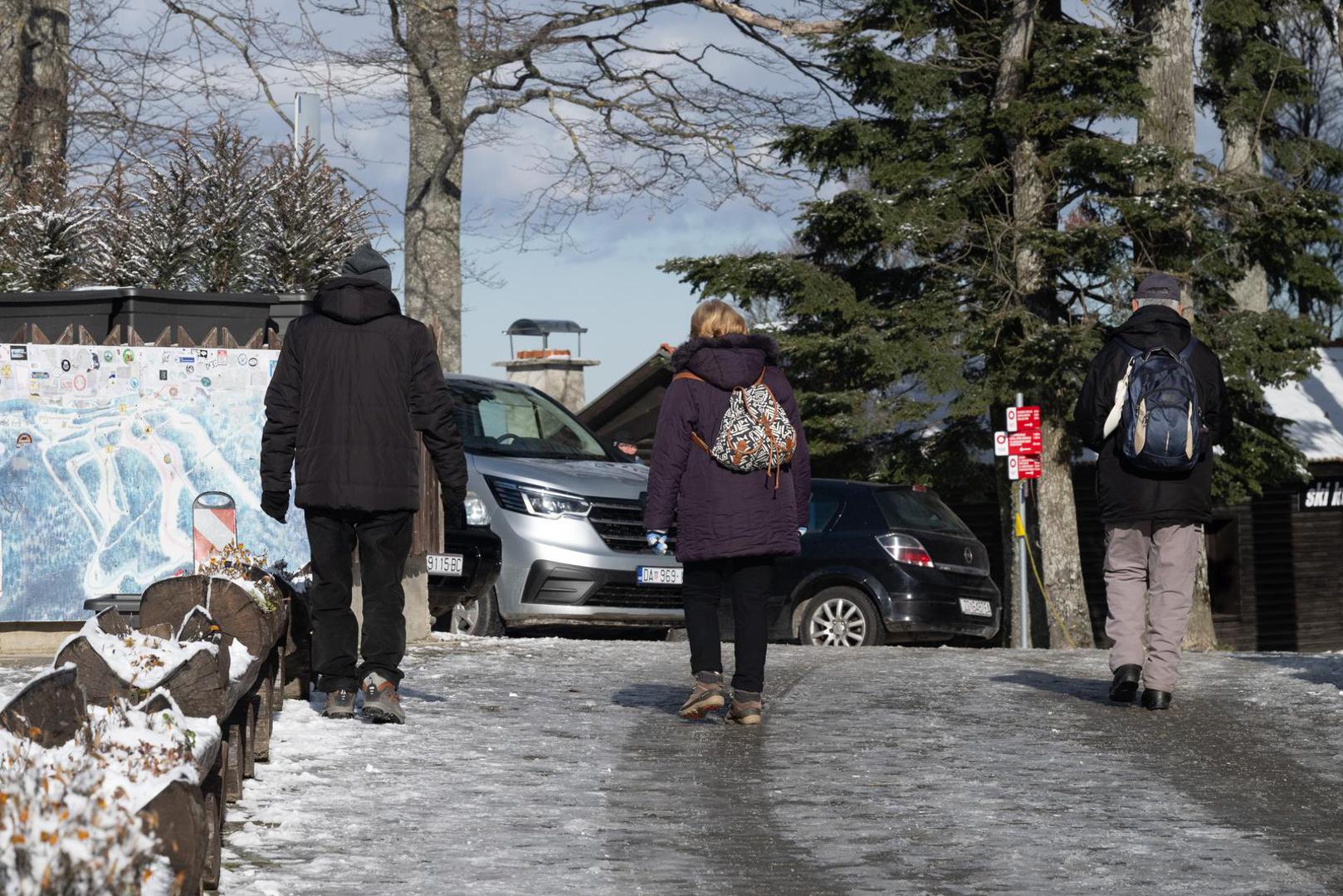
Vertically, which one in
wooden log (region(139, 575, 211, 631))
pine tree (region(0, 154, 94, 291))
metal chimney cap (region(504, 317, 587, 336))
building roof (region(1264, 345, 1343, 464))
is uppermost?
metal chimney cap (region(504, 317, 587, 336))

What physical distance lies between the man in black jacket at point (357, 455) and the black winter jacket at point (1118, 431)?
299 cm

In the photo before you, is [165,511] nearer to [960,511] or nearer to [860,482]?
[860,482]

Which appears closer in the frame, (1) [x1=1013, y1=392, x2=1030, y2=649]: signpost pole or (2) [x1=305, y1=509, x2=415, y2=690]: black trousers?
(2) [x1=305, y1=509, x2=415, y2=690]: black trousers

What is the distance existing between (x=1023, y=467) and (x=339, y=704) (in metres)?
13.5

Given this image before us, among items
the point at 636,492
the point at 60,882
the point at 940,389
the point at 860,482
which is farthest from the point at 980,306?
the point at 60,882

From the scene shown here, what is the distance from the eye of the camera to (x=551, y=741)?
765 centimetres

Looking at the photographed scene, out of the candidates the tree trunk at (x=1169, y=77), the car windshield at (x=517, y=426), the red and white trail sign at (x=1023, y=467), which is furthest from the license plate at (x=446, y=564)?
the tree trunk at (x=1169, y=77)

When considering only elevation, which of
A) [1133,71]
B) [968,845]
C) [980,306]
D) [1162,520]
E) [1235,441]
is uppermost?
[1133,71]

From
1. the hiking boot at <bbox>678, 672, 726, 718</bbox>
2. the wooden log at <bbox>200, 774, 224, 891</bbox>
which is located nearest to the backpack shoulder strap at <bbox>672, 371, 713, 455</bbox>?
the hiking boot at <bbox>678, 672, 726, 718</bbox>

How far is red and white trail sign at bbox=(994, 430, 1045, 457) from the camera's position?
20203mm

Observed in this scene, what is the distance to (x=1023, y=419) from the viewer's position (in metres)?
20.1

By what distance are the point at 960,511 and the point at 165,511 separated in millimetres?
21570

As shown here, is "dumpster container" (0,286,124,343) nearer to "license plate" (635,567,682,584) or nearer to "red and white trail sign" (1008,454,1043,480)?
"license plate" (635,567,682,584)

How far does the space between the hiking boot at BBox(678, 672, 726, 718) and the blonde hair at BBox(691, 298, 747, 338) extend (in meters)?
1.42
